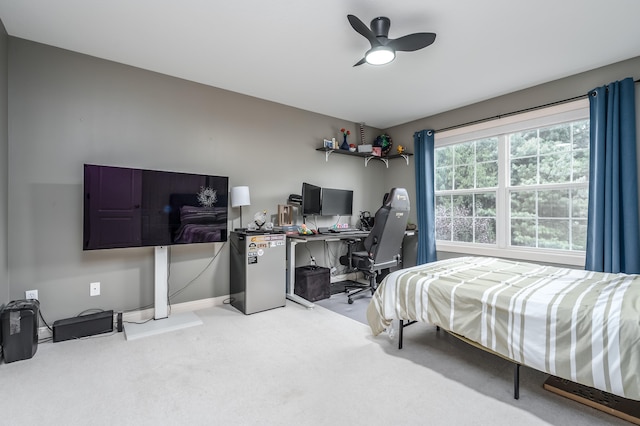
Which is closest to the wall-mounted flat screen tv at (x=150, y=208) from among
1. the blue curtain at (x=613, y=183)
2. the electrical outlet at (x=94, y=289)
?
the electrical outlet at (x=94, y=289)

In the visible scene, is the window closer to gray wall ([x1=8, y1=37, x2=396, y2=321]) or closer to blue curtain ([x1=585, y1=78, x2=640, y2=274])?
blue curtain ([x1=585, y1=78, x2=640, y2=274])

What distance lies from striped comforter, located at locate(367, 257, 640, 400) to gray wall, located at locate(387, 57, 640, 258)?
6.17 feet

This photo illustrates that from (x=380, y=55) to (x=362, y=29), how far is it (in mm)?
304

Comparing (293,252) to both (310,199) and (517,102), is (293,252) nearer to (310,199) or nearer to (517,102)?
(310,199)

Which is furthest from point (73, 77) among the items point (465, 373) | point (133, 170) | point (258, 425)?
point (465, 373)

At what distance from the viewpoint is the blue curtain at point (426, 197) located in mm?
4215

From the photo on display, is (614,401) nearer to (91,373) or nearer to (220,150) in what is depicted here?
(91,373)

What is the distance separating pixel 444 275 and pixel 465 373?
25.8 inches

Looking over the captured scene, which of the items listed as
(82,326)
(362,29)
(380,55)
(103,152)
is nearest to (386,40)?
(380,55)

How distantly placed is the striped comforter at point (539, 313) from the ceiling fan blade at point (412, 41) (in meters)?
1.70

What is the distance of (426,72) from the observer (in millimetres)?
3012

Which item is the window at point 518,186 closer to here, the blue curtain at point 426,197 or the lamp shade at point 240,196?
the blue curtain at point 426,197

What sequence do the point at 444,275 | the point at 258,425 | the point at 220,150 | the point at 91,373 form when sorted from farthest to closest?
the point at 220,150 → the point at 444,275 → the point at 91,373 → the point at 258,425

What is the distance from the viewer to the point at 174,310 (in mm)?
3119
